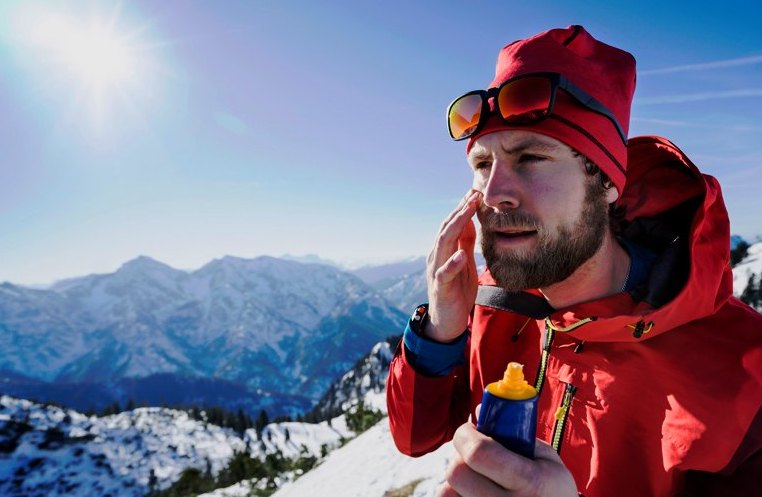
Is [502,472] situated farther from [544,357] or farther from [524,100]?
[524,100]

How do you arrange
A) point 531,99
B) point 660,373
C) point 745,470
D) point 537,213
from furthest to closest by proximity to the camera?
point 531,99 → point 537,213 → point 660,373 → point 745,470

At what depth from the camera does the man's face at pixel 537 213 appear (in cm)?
282

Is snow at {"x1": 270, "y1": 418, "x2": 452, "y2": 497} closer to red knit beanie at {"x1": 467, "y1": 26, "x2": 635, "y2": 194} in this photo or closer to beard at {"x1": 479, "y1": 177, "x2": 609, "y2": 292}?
beard at {"x1": 479, "y1": 177, "x2": 609, "y2": 292}

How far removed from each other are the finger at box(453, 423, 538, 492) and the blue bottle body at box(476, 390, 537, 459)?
0.04 meters

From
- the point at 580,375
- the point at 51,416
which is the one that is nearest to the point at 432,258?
the point at 580,375

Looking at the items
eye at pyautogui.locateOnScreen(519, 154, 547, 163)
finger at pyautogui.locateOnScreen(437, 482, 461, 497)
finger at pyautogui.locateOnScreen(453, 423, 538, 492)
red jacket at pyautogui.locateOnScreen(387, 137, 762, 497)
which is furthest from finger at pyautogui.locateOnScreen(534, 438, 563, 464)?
eye at pyautogui.locateOnScreen(519, 154, 547, 163)

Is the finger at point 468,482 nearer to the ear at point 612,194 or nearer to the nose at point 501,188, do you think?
the nose at point 501,188

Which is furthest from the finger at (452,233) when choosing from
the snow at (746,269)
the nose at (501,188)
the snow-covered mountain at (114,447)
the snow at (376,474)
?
the snow-covered mountain at (114,447)

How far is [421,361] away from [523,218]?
140 centimetres

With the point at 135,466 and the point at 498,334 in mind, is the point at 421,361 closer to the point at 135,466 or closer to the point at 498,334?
the point at 498,334

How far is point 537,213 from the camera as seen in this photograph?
280 centimetres

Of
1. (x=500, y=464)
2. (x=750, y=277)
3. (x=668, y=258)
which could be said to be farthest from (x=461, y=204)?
(x=750, y=277)

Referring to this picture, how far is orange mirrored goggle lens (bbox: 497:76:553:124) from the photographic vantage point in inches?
119

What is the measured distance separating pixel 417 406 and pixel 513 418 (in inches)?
68.5
